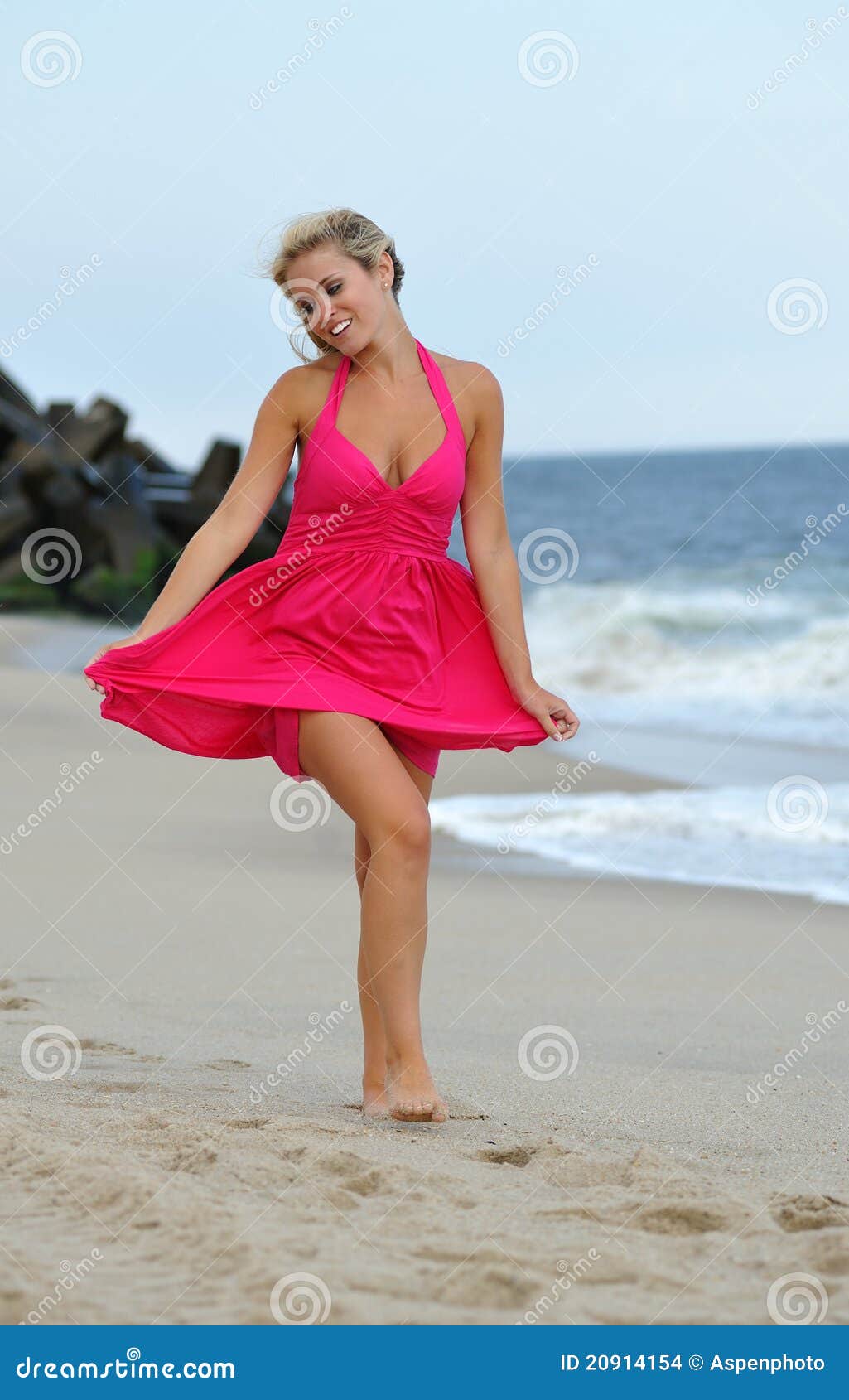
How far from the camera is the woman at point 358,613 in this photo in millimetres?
3328

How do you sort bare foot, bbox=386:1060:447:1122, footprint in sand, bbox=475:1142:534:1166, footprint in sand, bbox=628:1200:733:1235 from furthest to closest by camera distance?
bare foot, bbox=386:1060:447:1122 → footprint in sand, bbox=475:1142:534:1166 → footprint in sand, bbox=628:1200:733:1235

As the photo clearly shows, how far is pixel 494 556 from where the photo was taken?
3.58 m

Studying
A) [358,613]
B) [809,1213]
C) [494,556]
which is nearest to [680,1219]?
[809,1213]

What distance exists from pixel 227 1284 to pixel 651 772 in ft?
25.1

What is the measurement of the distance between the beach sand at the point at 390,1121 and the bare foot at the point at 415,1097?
0.19ft

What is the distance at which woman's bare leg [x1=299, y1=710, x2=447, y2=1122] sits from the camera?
3.30 metres

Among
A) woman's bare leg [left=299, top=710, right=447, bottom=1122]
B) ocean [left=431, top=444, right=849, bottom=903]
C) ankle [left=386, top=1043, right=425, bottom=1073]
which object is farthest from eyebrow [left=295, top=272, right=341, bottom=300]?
ocean [left=431, top=444, right=849, bottom=903]

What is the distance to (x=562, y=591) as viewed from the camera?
2488cm

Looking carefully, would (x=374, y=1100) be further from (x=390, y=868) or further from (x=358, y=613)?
(x=358, y=613)

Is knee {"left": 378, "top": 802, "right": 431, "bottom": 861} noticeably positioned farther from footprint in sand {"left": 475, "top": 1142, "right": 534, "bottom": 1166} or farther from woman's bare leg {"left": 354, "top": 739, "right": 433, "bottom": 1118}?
footprint in sand {"left": 475, "top": 1142, "right": 534, "bottom": 1166}

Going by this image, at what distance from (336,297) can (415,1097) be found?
5.66ft

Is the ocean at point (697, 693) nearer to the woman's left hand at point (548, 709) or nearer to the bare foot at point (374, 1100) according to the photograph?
the woman's left hand at point (548, 709)

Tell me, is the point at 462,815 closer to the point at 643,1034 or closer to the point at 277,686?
the point at 643,1034
